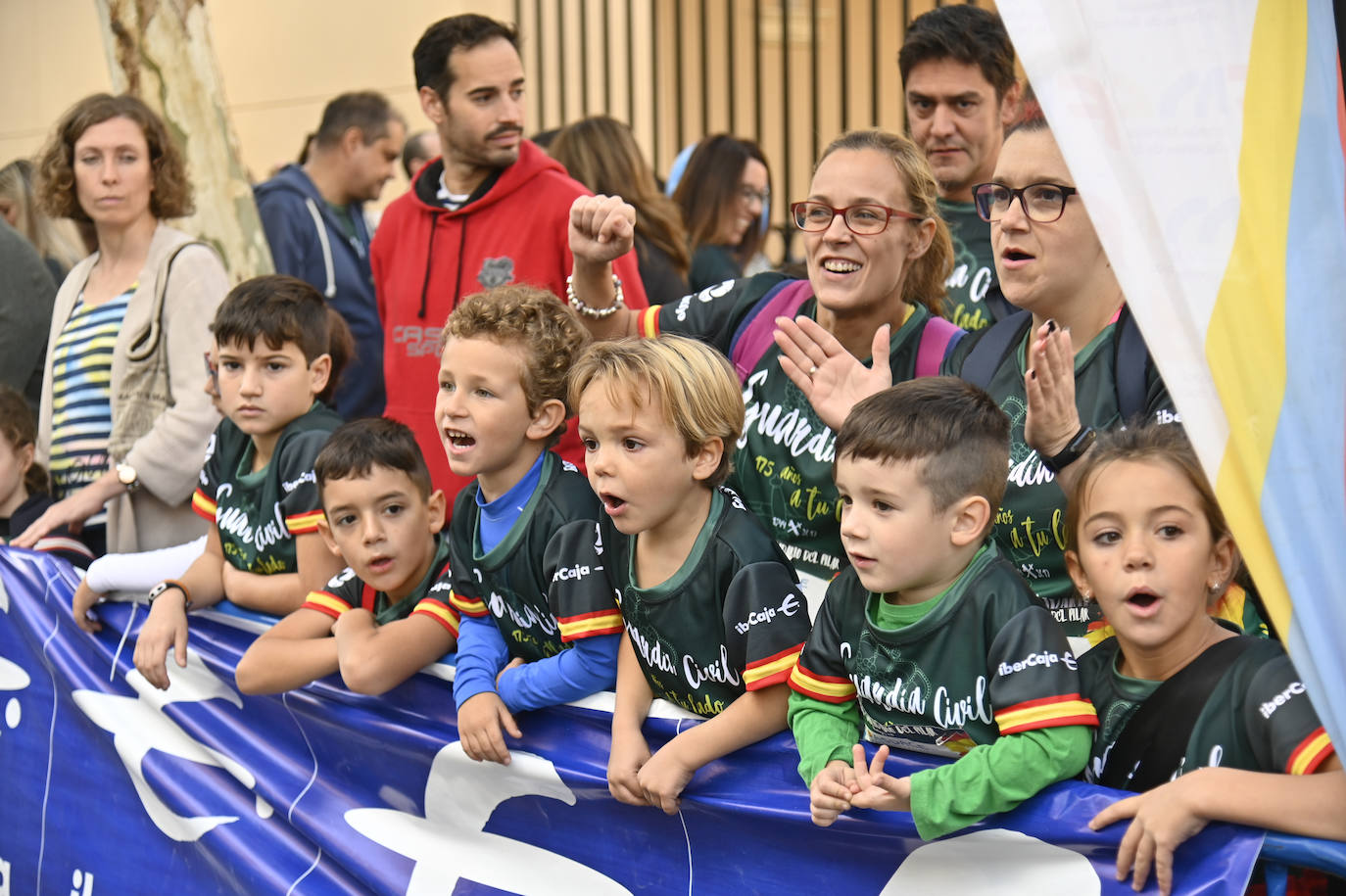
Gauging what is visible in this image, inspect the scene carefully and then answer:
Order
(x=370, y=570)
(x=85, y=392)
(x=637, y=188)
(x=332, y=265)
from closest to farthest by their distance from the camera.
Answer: (x=370, y=570), (x=85, y=392), (x=637, y=188), (x=332, y=265)

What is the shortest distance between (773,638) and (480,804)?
844 millimetres

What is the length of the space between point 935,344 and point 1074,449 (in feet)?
2.18

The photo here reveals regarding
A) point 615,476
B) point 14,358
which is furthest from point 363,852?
point 14,358

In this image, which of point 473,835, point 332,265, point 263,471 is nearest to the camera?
point 473,835

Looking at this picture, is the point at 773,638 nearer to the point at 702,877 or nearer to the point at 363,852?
the point at 702,877

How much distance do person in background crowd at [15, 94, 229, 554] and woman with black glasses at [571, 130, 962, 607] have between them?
180 centimetres

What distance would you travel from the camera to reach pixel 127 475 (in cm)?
441

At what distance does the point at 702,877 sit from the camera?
2672mm

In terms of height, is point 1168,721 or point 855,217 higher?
point 855,217

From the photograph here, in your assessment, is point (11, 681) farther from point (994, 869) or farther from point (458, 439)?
point (994, 869)

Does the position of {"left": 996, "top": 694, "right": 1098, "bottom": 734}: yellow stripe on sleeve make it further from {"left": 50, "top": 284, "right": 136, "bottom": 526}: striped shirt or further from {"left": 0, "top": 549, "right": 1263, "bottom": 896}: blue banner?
{"left": 50, "top": 284, "right": 136, "bottom": 526}: striped shirt

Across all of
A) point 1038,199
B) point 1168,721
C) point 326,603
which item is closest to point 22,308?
point 326,603

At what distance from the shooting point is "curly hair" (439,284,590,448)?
126 inches

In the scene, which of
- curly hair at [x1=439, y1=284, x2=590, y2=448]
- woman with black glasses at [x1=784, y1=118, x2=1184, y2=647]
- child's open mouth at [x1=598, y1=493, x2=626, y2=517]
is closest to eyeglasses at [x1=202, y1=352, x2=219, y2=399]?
curly hair at [x1=439, y1=284, x2=590, y2=448]
